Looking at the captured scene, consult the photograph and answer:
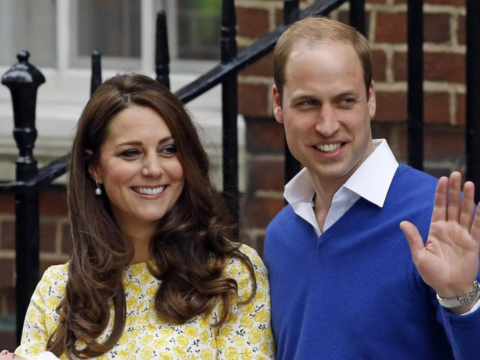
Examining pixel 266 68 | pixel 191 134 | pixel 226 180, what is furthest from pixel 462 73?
pixel 191 134

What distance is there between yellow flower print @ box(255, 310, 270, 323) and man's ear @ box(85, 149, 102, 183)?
0.59 meters

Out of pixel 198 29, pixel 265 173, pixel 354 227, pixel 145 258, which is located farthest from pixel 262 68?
pixel 354 227

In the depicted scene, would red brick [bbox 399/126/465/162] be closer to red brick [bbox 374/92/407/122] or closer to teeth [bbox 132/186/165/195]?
red brick [bbox 374/92/407/122]

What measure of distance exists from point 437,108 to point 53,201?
65.8 inches

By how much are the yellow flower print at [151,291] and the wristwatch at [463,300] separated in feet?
3.03

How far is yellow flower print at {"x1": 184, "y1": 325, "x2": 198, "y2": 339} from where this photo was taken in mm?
2738

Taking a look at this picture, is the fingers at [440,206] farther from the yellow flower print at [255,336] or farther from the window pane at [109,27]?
the window pane at [109,27]

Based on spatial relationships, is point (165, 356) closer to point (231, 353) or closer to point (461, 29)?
point (231, 353)

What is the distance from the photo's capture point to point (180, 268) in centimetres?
285

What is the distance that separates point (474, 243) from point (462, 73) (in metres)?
1.81

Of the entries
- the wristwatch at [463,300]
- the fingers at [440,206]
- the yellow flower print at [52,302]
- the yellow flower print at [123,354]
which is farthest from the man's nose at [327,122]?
the yellow flower print at [52,302]

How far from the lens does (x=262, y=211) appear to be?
4.17 m

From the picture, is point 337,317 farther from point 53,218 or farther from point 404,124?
point 53,218

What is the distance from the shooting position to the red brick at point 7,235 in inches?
178
